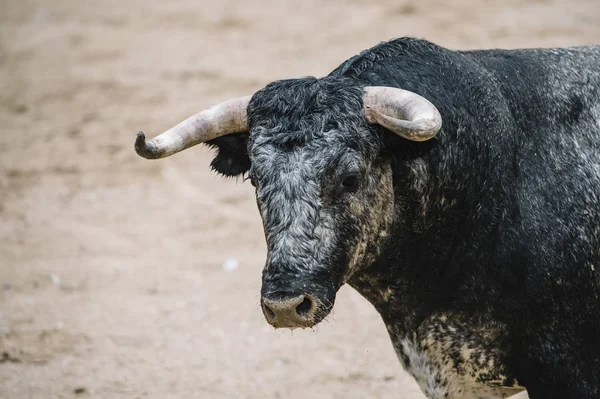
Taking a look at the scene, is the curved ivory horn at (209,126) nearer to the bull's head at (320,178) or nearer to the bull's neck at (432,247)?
the bull's head at (320,178)

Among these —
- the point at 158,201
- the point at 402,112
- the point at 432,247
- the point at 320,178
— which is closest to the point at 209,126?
the point at 320,178

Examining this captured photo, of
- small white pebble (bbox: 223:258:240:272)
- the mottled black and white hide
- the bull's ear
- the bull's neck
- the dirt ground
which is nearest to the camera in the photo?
the mottled black and white hide

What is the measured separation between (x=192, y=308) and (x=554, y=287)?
14.9 ft

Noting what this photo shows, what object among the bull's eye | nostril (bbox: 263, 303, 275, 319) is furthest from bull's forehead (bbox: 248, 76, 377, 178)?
nostril (bbox: 263, 303, 275, 319)

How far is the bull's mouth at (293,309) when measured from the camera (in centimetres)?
430

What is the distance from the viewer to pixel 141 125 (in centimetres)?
1195

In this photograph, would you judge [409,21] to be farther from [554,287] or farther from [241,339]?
[554,287]

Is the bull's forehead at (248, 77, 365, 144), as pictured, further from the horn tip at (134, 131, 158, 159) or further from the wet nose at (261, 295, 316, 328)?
the wet nose at (261, 295, 316, 328)

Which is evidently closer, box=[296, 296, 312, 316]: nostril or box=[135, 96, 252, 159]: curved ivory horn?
box=[296, 296, 312, 316]: nostril

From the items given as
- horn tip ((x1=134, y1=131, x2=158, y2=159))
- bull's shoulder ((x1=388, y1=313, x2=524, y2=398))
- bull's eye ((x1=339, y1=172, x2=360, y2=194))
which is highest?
horn tip ((x1=134, y1=131, x2=158, y2=159))

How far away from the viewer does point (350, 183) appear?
458 cm

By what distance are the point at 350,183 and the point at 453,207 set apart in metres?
0.66

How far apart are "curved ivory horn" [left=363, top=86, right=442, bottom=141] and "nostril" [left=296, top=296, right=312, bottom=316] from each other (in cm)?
93

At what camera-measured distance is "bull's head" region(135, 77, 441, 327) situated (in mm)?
4379
